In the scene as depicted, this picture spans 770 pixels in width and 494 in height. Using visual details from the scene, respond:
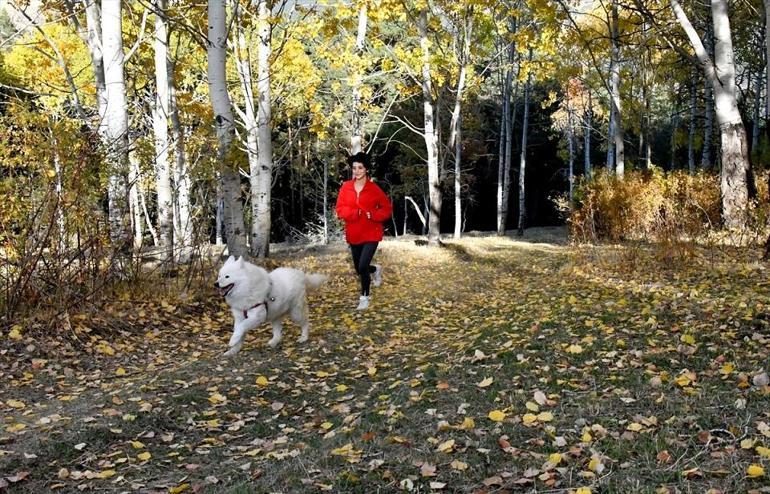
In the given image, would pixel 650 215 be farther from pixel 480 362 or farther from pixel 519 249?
pixel 480 362

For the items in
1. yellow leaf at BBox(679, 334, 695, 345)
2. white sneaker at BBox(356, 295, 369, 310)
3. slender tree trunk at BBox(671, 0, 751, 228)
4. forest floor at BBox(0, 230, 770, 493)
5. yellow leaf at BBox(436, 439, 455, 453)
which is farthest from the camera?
slender tree trunk at BBox(671, 0, 751, 228)

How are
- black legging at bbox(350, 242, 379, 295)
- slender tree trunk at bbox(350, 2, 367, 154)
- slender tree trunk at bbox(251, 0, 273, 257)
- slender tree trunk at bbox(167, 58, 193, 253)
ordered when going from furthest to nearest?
1. slender tree trunk at bbox(350, 2, 367, 154)
2. slender tree trunk at bbox(251, 0, 273, 257)
3. slender tree trunk at bbox(167, 58, 193, 253)
4. black legging at bbox(350, 242, 379, 295)

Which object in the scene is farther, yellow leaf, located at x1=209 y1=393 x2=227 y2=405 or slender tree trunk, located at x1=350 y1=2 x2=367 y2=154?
slender tree trunk, located at x1=350 y1=2 x2=367 y2=154

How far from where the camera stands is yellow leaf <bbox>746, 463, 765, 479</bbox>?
2.86 meters

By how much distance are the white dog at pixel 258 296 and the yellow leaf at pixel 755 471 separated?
462cm

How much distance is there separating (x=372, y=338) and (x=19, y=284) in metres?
4.05

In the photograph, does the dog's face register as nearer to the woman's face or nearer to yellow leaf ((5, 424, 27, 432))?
yellow leaf ((5, 424, 27, 432))

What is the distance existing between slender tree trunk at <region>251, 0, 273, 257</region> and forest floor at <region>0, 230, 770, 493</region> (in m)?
4.58

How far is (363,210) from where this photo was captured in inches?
328

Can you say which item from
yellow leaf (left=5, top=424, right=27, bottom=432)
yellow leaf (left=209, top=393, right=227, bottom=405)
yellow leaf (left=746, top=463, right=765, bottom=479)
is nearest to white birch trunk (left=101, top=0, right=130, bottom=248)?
yellow leaf (left=209, top=393, right=227, bottom=405)

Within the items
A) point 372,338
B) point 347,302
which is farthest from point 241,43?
point 372,338

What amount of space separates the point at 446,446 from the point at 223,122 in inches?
270

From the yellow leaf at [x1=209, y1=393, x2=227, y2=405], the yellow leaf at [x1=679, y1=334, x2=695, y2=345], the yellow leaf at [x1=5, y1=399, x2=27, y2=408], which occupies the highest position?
the yellow leaf at [x1=679, y1=334, x2=695, y2=345]

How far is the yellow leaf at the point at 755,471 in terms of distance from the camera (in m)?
2.86
